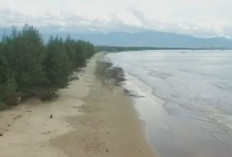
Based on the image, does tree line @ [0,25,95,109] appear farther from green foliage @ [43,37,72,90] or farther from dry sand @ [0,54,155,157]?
dry sand @ [0,54,155,157]

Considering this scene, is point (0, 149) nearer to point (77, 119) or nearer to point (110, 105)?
point (77, 119)

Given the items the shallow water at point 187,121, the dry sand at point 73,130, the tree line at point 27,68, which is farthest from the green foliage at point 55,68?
the shallow water at point 187,121

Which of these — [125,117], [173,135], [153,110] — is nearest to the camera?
[173,135]

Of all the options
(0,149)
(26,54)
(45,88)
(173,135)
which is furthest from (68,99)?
(0,149)

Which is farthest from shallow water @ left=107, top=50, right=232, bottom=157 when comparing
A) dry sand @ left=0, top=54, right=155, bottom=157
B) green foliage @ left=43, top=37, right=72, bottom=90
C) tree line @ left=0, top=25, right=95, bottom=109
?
tree line @ left=0, top=25, right=95, bottom=109

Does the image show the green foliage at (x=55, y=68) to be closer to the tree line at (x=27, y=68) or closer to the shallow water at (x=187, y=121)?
the tree line at (x=27, y=68)

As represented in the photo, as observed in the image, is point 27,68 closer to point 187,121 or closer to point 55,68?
point 55,68

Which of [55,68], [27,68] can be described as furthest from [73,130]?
[55,68]
